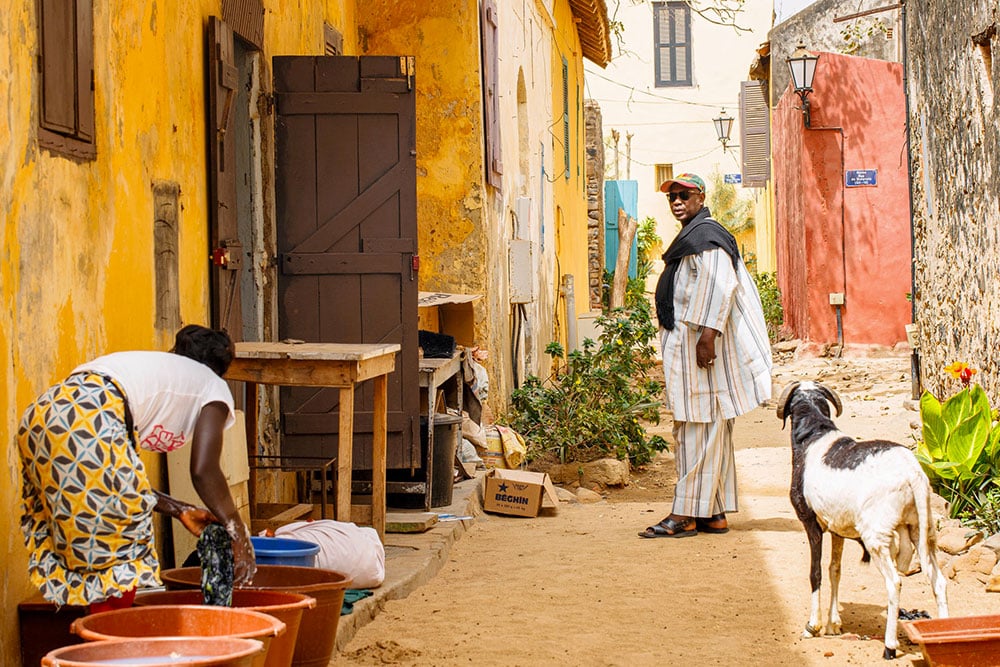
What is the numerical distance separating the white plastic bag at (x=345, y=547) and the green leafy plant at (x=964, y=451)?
3.30m

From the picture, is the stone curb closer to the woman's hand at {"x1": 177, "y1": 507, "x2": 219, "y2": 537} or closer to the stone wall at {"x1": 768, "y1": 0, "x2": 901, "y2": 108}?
the woman's hand at {"x1": 177, "y1": 507, "x2": 219, "y2": 537}

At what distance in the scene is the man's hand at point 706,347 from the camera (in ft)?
22.7

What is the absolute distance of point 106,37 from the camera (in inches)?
180

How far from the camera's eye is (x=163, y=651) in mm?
3109

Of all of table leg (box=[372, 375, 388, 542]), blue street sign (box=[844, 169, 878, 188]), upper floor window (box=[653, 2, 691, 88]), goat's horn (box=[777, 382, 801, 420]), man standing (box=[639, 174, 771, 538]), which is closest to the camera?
goat's horn (box=[777, 382, 801, 420])

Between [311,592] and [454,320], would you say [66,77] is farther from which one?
[454,320]

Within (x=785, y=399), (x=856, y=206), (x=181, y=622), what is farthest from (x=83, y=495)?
(x=856, y=206)

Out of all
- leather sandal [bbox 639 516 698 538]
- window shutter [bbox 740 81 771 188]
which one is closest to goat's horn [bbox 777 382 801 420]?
leather sandal [bbox 639 516 698 538]

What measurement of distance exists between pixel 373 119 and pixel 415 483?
214 cm

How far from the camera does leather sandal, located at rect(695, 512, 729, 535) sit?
23.8 ft

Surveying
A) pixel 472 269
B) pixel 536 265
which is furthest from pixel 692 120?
pixel 472 269

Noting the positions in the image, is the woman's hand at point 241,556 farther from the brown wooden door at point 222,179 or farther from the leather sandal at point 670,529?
the leather sandal at point 670,529

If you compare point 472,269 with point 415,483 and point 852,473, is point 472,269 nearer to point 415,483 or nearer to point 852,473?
point 415,483

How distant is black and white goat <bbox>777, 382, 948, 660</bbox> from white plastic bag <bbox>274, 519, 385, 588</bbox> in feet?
5.82
